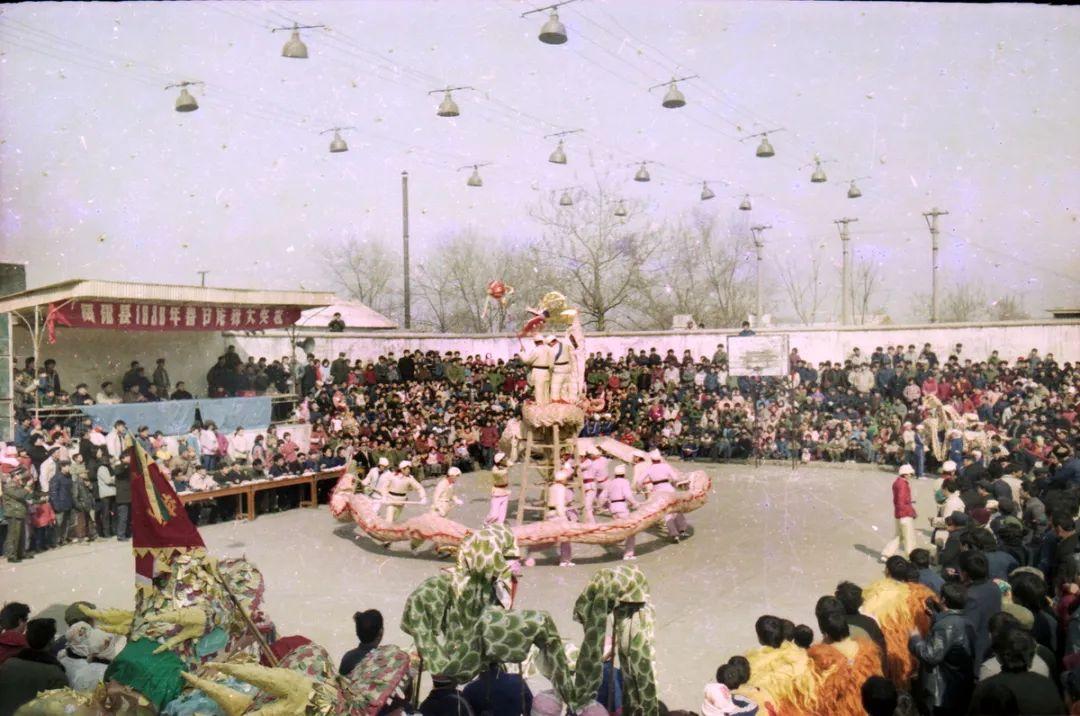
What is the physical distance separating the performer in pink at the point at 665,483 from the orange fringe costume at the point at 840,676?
6.64 meters

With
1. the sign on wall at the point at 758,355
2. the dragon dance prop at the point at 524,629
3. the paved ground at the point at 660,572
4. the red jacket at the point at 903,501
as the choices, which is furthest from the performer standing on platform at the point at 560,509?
the sign on wall at the point at 758,355

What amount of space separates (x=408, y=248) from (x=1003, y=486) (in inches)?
918

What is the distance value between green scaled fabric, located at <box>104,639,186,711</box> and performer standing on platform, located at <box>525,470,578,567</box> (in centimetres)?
664

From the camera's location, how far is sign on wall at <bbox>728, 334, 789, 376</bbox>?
18297 mm

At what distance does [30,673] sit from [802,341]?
2005cm

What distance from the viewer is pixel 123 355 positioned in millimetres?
15594

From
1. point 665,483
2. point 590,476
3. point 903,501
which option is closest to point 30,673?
point 665,483

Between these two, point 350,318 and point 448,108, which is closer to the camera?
point 448,108

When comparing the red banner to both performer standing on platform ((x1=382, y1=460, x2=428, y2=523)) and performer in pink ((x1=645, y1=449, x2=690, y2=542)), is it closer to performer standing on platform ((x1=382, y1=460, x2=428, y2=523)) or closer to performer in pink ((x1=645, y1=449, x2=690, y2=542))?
performer standing on platform ((x1=382, y1=460, x2=428, y2=523))

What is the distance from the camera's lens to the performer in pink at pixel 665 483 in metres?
11.7

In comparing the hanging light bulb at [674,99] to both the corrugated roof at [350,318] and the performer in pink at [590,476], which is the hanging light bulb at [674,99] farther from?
the corrugated roof at [350,318]

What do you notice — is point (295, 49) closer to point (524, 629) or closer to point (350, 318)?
point (524, 629)

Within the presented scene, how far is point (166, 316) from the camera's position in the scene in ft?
49.4

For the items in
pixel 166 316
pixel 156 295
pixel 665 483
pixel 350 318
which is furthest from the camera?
pixel 350 318
